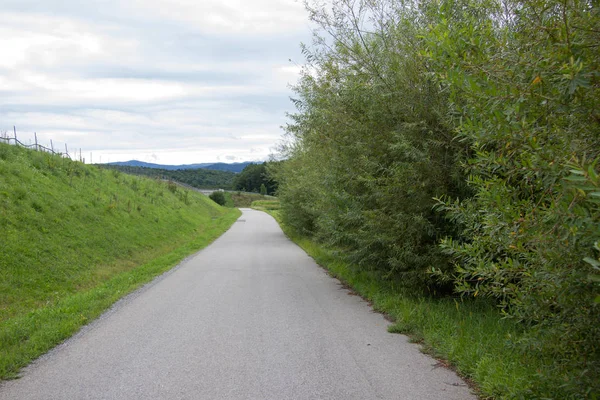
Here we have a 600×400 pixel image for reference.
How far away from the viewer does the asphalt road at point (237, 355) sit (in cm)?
476

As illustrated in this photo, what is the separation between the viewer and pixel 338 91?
417 inches

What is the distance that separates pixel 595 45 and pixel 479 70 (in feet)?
2.57

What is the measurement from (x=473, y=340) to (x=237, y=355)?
2.86m

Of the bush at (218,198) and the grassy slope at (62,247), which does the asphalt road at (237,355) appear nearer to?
the grassy slope at (62,247)

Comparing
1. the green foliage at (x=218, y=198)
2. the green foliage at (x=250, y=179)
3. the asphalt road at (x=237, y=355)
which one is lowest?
the asphalt road at (x=237, y=355)

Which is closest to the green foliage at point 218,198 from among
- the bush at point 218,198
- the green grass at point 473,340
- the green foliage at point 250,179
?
the bush at point 218,198

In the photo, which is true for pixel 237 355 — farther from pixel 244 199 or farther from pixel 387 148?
pixel 244 199

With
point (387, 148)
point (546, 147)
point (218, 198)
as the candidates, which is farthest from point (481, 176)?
point (218, 198)

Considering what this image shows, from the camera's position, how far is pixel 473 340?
5816mm

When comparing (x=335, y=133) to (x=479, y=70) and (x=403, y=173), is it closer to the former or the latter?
(x=403, y=173)

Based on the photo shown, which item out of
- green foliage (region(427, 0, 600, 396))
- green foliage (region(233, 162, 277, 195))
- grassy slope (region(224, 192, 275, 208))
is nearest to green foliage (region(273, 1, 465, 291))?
green foliage (region(427, 0, 600, 396))

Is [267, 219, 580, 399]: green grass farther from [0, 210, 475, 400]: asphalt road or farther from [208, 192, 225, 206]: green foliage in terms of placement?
[208, 192, 225, 206]: green foliage

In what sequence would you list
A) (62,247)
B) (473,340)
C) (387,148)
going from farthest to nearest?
1. (62,247)
2. (387,148)
3. (473,340)

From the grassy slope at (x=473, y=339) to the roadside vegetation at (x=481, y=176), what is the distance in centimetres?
2
